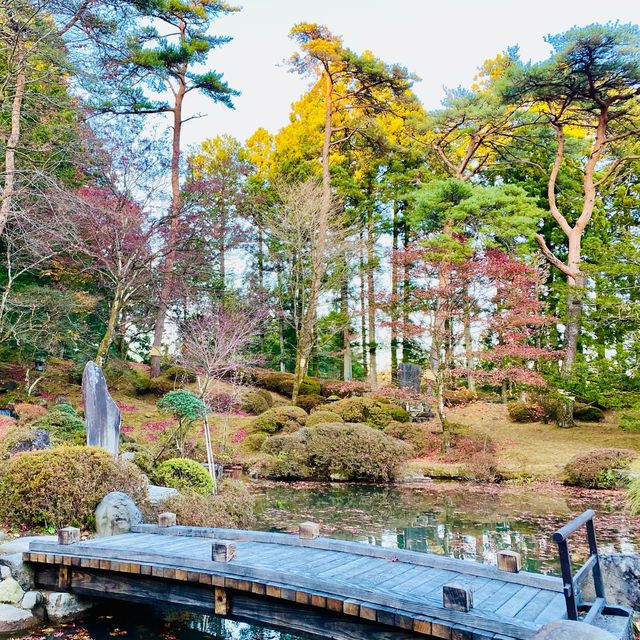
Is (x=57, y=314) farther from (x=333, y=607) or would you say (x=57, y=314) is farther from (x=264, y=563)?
(x=333, y=607)

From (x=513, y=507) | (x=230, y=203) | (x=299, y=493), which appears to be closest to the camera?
(x=513, y=507)

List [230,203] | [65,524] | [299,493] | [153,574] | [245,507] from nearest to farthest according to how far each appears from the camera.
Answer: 1. [153,574]
2. [65,524]
3. [245,507]
4. [299,493]
5. [230,203]

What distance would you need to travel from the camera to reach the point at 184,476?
921 centimetres

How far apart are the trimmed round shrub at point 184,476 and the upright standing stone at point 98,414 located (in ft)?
2.79

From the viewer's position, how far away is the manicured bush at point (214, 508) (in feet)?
24.8

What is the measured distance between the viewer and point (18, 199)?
13477mm

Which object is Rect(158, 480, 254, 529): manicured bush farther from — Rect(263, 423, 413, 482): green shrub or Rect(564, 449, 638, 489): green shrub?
Rect(564, 449, 638, 489): green shrub

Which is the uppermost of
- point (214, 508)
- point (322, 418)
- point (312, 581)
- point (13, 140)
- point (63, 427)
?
point (13, 140)

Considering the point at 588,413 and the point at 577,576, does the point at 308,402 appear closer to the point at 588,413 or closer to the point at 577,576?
the point at 588,413

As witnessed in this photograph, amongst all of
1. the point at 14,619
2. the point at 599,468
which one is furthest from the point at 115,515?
the point at 599,468

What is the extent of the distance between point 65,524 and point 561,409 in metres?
15.0

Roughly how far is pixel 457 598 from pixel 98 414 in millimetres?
7139

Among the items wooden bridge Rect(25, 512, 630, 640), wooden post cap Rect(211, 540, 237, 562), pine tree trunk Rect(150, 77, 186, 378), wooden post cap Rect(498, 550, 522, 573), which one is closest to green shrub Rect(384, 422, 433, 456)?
pine tree trunk Rect(150, 77, 186, 378)

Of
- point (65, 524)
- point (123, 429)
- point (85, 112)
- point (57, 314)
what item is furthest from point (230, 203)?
point (65, 524)
